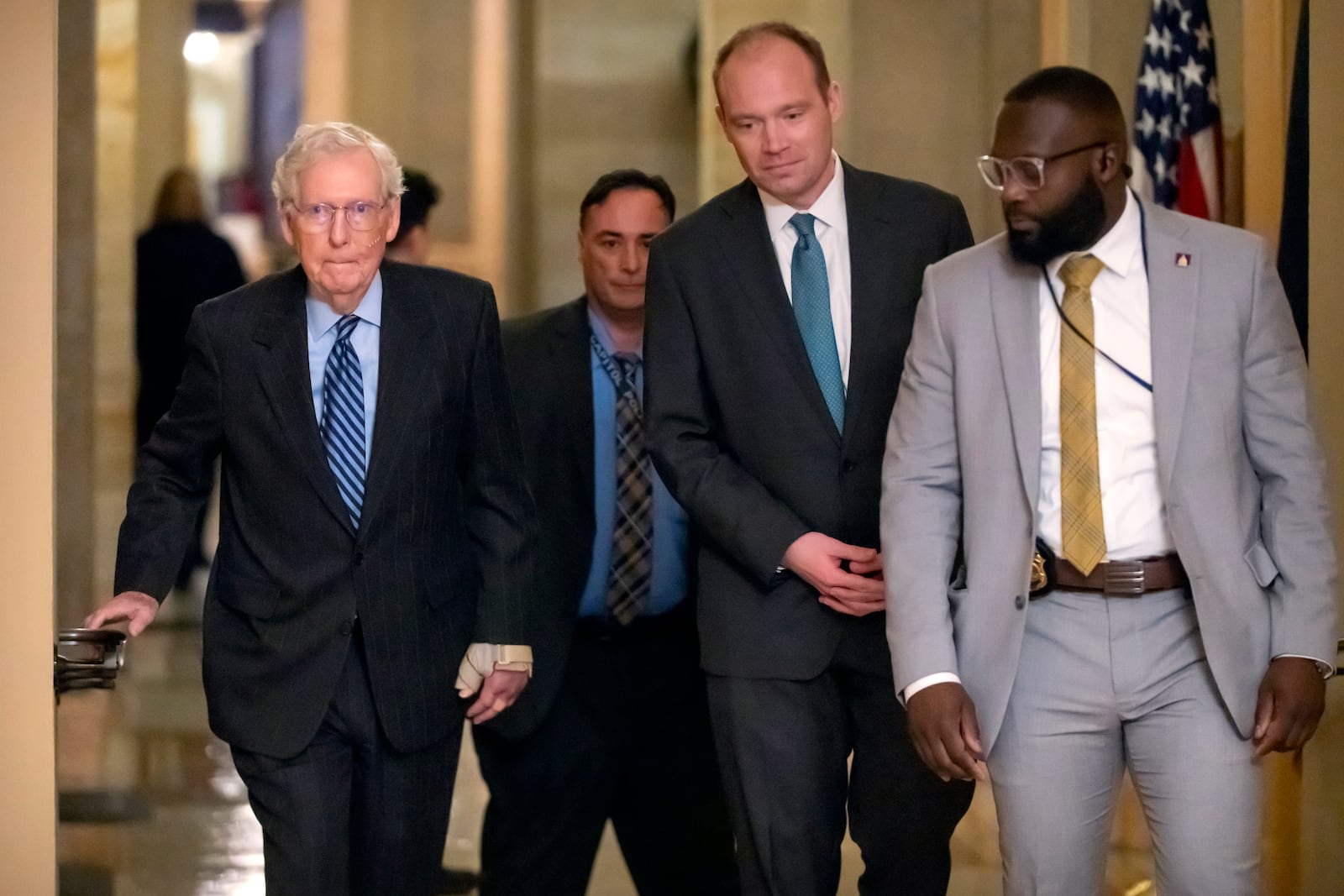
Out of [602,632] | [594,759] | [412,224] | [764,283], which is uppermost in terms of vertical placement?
[412,224]

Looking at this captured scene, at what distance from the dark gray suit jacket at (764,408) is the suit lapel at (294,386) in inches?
25.0

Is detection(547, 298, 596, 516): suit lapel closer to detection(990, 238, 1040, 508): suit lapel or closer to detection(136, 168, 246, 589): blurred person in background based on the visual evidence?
detection(990, 238, 1040, 508): suit lapel

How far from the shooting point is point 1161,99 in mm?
5246

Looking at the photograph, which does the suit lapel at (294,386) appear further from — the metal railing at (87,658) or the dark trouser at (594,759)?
the dark trouser at (594,759)

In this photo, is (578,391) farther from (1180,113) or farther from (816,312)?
(1180,113)

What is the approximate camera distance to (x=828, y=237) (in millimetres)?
3539

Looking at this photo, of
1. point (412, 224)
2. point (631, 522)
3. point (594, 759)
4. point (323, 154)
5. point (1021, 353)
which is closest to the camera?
point (1021, 353)

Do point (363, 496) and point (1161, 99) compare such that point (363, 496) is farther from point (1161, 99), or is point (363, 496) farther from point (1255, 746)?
point (1161, 99)

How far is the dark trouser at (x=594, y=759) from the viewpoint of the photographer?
4.30 meters

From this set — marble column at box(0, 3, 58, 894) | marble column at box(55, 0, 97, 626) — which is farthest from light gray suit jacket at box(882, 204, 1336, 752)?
marble column at box(55, 0, 97, 626)

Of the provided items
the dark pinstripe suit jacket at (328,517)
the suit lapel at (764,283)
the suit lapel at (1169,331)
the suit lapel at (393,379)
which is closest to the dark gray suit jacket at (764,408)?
the suit lapel at (764,283)

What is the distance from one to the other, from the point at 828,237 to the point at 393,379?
0.88 m

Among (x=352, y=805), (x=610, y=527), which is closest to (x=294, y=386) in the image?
(x=352, y=805)

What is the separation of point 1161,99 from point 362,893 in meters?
3.26
